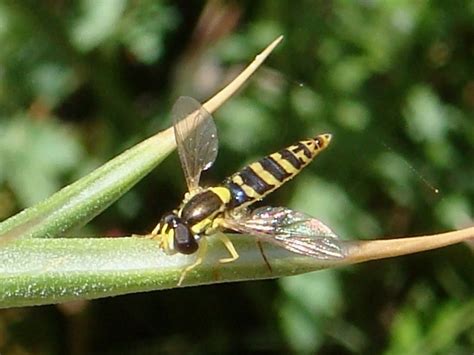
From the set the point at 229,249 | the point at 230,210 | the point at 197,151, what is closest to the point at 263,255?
the point at 229,249

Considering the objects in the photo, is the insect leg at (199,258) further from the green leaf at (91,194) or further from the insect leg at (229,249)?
the green leaf at (91,194)

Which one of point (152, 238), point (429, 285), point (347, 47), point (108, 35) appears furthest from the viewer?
point (429, 285)

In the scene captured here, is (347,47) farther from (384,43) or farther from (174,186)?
(174,186)

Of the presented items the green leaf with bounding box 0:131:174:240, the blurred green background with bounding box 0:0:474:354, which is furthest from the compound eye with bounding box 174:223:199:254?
the blurred green background with bounding box 0:0:474:354

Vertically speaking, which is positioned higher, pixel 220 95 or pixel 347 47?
pixel 220 95

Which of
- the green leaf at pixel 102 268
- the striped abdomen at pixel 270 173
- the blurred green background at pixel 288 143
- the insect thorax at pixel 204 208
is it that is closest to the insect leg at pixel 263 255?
the green leaf at pixel 102 268

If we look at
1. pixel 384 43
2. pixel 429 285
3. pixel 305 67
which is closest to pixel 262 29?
pixel 305 67

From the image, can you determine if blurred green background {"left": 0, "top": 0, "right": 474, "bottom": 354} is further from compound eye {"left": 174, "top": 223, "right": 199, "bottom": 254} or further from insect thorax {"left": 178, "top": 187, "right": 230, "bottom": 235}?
compound eye {"left": 174, "top": 223, "right": 199, "bottom": 254}
